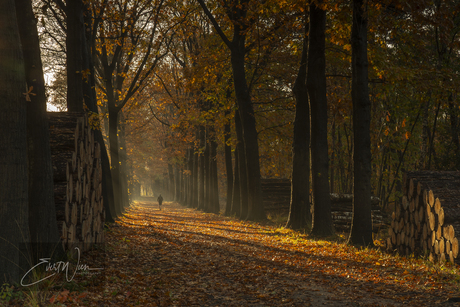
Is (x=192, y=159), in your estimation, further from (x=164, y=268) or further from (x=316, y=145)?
(x=164, y=268)

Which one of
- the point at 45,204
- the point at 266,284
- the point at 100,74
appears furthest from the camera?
the point at 100,74

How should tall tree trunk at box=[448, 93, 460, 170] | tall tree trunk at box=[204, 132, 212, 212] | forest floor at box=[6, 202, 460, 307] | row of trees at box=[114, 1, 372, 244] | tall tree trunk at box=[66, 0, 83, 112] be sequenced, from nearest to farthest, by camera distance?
forest floor at box=[6, 202, 460, 307], tall tree trunk at box=[66, 0, 83, 112], row of trees at box=[114, 1, 372, 244], tall tree trunk at box=[448, 93, 460, 170], tall tree trunk at box=[204, 132, 212, 212]

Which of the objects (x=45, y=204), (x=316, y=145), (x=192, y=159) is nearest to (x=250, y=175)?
(x=316, y=145)

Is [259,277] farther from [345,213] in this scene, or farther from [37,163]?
[345,213]

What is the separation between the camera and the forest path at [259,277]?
5.61 m

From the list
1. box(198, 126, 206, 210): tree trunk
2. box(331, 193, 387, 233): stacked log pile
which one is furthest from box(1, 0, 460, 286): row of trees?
box(198, 126, 206, 210): tree trunk

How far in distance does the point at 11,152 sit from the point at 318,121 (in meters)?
8.96

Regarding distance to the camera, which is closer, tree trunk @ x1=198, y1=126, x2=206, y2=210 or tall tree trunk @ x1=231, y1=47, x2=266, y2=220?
tall tree trunk @ x1=231, y1=47, x2=266, y2=220

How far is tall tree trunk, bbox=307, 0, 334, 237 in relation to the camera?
11406 mm

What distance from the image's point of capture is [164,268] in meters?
7.64

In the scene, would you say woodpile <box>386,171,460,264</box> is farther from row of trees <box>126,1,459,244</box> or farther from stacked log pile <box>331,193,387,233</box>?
stacked log pile <box>331,193,387,233</box>

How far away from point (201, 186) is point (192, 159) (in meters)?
5.77

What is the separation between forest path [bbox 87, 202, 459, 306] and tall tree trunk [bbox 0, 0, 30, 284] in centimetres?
127

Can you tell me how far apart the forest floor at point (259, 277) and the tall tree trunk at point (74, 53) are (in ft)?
14.3
